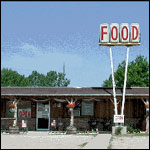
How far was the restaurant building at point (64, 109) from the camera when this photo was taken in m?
26.1

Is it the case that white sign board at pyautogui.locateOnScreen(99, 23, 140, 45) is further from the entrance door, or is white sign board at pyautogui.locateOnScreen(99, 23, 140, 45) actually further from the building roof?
the entrance door

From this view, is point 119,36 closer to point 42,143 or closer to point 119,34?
point 119,34

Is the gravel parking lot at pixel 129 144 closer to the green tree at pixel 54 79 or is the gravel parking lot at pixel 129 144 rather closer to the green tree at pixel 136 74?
the green tree at pixel 136 74

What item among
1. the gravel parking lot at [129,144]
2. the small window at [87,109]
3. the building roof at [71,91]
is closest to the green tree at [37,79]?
the building roof at [71,91]

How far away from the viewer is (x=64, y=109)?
27.2 metres

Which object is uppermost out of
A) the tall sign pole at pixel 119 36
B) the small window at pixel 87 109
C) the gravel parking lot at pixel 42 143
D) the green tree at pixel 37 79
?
the tall sign pole at pixel 119 36

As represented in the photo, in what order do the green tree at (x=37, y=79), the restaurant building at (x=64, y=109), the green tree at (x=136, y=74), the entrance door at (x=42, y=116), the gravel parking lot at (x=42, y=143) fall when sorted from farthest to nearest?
the green tree at (x=37, y=79) < the green tree at (x=136, y=74) < the entrance door at (x=42, y=116) < the restaurant building at (x=64, y=109) < the gravel parking lot at (x=42, y=143)

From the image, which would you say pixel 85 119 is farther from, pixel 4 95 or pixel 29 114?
pixel 4 95

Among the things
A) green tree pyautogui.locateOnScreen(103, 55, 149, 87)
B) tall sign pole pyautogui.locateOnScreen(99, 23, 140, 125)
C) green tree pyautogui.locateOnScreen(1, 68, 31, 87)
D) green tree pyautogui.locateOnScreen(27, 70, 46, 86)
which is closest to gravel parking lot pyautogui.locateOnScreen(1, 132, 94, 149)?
tall sign pole pyautogui.locateOnScreen(99, 23, 140, 125)

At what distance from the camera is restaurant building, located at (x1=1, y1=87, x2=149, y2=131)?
26094mm

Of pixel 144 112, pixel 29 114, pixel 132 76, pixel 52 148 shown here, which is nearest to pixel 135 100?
pixel 144 112

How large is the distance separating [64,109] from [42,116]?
179 centimetres

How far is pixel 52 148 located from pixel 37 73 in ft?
270

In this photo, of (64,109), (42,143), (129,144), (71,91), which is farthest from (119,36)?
(42,143)
